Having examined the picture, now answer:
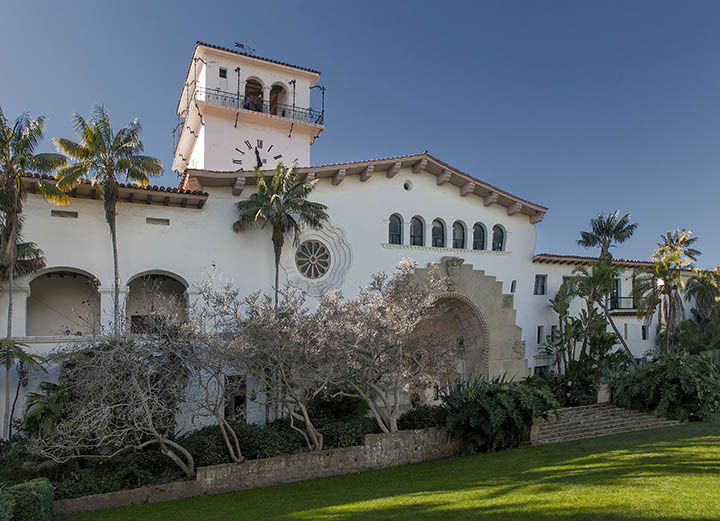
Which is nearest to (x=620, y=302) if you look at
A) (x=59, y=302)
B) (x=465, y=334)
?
(x=465, y=334)

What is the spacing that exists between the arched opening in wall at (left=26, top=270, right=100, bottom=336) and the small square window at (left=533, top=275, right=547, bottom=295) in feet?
75.9

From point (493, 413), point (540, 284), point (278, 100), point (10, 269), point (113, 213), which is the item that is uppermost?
point (278, 100)

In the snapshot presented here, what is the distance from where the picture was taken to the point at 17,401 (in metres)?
18.4

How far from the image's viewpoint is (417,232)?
27266 mm

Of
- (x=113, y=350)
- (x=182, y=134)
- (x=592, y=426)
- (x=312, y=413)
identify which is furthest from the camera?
(x=182, y=134)

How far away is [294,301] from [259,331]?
192 cm

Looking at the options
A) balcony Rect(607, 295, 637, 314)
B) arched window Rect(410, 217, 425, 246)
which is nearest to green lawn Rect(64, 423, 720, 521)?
arched window Rect(410, 217, 425, 246)

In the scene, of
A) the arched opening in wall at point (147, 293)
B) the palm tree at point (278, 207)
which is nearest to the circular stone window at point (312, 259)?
the palm tree at point (278, 207)

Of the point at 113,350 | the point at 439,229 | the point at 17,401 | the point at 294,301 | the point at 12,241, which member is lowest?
the point at 17,401

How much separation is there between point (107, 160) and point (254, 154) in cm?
1363

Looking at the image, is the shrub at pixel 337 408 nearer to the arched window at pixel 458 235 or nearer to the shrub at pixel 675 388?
the arched window at pixel 458 235

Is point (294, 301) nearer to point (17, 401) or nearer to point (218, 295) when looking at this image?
point (218, 295)

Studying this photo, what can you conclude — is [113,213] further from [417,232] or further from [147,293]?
[417,232]

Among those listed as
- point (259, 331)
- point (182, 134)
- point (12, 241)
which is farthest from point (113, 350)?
point (182, 134)
